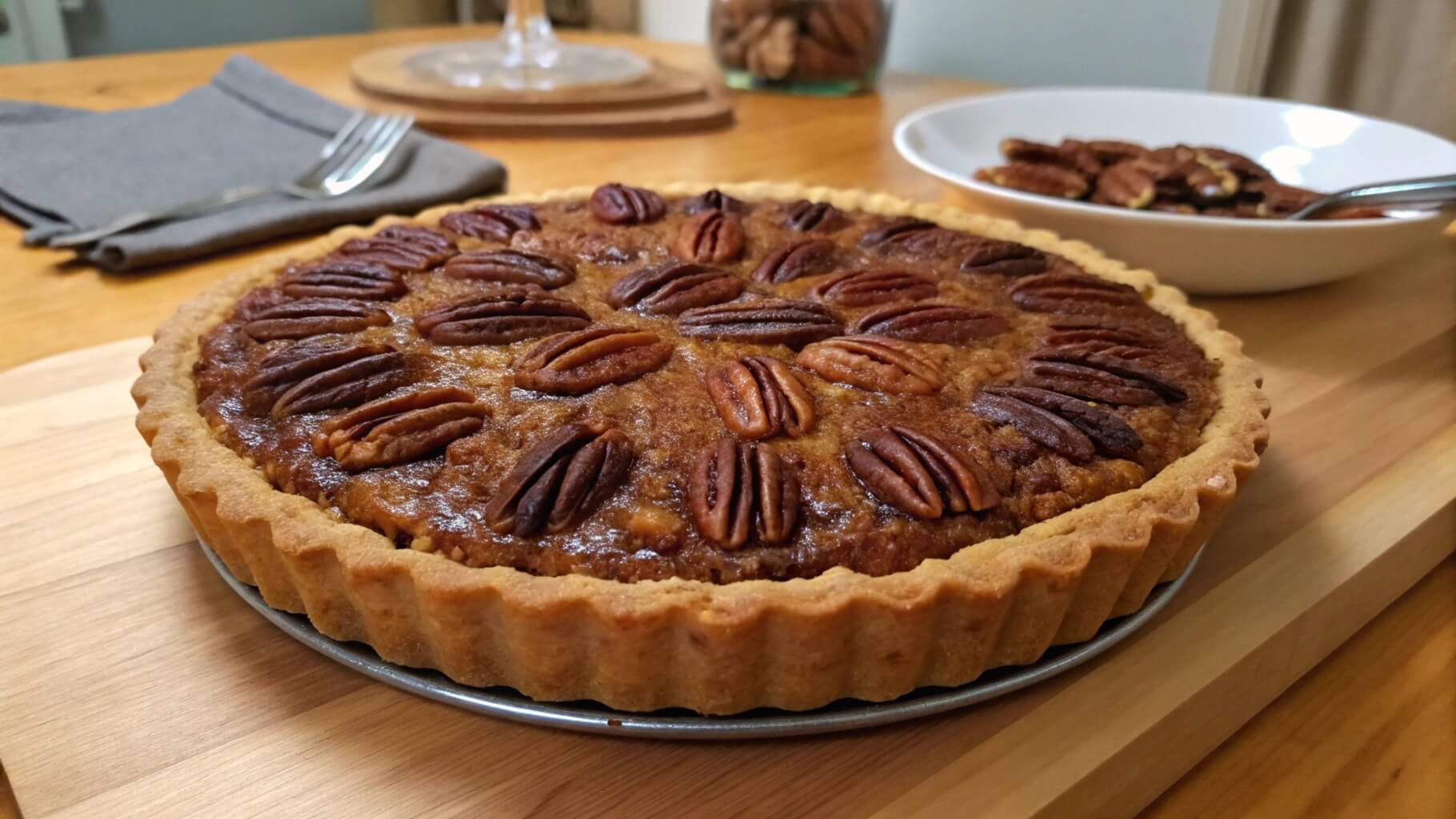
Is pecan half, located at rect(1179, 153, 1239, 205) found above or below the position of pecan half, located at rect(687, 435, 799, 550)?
above

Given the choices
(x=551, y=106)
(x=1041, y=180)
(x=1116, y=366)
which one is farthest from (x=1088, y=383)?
(x=551, y=106)

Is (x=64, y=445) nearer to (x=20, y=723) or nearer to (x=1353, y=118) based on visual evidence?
(x=20, y=723)

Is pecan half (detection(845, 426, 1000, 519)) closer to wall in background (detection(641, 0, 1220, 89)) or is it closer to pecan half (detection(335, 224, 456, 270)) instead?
pecan half (detection(335, 224, 456, 270))

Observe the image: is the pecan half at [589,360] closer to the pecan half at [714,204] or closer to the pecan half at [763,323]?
the pecan half at [763,323]

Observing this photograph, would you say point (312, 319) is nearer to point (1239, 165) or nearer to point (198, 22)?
point (1239, 165)

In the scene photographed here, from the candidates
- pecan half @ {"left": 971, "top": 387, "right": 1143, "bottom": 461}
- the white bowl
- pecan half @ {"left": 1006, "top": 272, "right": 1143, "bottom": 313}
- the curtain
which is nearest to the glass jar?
the white bowl
